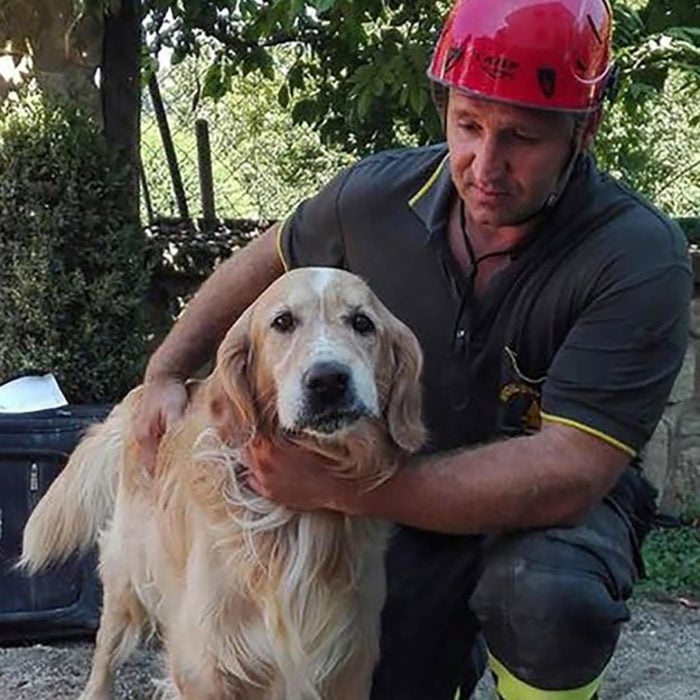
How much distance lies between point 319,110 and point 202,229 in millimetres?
870

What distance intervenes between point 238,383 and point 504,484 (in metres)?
0.50

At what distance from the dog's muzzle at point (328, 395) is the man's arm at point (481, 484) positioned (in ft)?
0.54

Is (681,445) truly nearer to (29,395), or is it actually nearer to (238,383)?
(29,395)

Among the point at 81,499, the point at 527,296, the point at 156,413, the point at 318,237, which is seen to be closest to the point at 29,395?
the point at 81,499

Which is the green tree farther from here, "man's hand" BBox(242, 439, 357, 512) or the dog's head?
"man's hand" BBox(242, 439, 357, 512)

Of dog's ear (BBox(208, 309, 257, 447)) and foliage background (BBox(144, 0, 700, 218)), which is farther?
foliage background (BBox(144, 0, 700, 218))

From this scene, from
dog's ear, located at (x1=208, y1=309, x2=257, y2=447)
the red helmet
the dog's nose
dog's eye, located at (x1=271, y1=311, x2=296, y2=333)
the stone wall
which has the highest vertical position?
the red helmet

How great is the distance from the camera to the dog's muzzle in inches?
85.5

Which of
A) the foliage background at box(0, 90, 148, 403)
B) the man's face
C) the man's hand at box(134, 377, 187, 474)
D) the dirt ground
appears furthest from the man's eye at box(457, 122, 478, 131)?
the foliage background at box(0, 90, 148, 403)

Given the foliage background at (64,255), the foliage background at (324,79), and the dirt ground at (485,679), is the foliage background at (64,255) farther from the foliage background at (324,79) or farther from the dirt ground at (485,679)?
the dirt ground at (485,679)

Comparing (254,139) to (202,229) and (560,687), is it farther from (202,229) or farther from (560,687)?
(560,687)

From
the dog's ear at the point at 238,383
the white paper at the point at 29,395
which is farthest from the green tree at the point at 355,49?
the dog's ear at the point at 238,383

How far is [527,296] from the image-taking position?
251 cm

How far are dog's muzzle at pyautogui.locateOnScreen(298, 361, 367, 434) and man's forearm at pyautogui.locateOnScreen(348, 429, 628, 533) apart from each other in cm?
22
